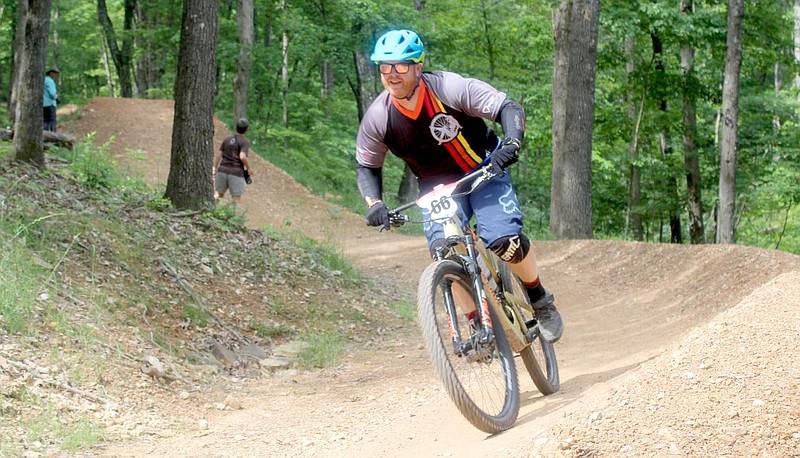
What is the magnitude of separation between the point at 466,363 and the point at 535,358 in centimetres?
82

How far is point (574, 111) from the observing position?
15.8m

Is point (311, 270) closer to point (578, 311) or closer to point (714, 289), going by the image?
point (578, 311)

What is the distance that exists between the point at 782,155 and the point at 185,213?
1744 centimetres

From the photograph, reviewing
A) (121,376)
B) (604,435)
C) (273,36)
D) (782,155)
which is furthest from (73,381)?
(273,36)

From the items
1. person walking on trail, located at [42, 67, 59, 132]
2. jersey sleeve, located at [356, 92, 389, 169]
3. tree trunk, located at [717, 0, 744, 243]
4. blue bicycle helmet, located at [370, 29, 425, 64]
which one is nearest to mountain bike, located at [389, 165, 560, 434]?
jersey sleeve, located at [356, 92, 389, 169]

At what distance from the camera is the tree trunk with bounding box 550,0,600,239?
1545cm

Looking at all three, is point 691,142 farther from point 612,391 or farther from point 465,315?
point 612,391

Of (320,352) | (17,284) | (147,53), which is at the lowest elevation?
(320,352)

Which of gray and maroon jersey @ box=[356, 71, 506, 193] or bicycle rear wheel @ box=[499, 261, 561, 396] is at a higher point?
gray and maroon jersey @ box=[356, 71, 506, 193]

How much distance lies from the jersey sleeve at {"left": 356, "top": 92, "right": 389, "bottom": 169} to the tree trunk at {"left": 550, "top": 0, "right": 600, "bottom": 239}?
11331 millimetres

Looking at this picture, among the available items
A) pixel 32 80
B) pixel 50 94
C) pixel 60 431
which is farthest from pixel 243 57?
pixel 60 431

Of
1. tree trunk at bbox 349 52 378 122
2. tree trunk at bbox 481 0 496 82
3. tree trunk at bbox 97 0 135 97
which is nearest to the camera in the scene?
tree trunk at bbox 349 52 378 122

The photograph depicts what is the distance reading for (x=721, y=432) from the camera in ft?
11.5

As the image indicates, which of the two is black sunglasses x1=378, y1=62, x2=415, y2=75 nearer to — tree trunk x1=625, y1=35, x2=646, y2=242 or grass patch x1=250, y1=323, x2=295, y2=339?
grass patch x1=250, y1=323, x2=295, y2=339
